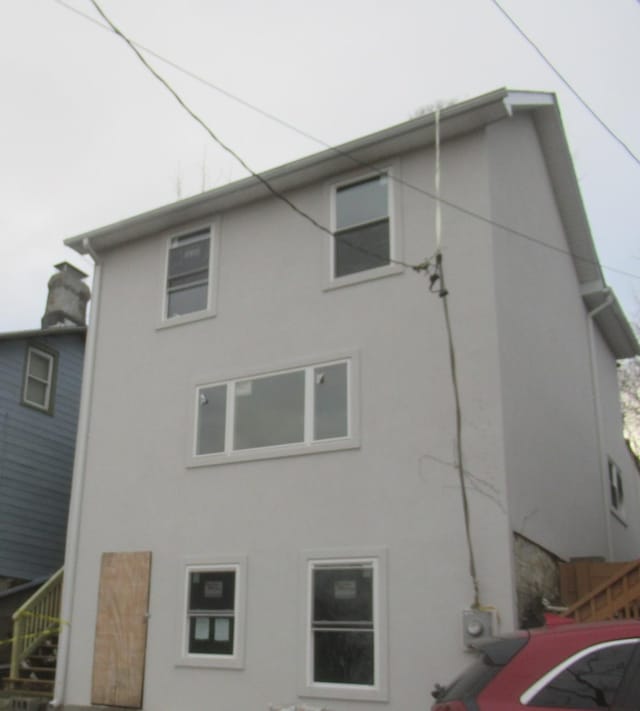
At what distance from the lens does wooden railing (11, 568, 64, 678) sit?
1211cm

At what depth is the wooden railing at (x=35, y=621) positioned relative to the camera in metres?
12.1

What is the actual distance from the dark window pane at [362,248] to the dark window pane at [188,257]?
88.7 inches

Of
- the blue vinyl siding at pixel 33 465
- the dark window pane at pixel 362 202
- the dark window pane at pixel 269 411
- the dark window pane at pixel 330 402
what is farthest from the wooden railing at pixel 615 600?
the blue vinyl siding at pixel 33 465

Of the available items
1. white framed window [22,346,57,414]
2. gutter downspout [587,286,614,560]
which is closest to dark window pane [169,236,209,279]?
white framed window [22,346,57,414]

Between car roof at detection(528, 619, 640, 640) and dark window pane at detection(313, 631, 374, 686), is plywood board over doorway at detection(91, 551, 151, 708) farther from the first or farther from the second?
car roof at detection(528, 619, 640, 640)

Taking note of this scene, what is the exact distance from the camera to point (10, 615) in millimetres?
14242

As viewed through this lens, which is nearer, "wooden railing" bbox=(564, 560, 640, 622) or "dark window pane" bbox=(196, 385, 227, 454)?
"wooden railing" bbox=(564, 560, 640, 622)

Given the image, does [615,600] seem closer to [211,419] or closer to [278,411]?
[278,411]

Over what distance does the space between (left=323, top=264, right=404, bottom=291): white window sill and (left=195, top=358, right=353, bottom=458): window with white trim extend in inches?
38.9

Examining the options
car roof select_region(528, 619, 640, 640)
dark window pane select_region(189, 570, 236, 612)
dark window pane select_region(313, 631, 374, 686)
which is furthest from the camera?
dark window pane select_region(189, 570, 236, 612)

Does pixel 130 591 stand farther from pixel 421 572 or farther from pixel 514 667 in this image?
pixel 514 667

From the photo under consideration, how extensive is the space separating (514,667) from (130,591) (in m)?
7.37

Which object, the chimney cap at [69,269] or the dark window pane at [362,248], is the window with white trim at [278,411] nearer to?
the dark window pane at [362,248]

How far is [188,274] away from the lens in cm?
1236
